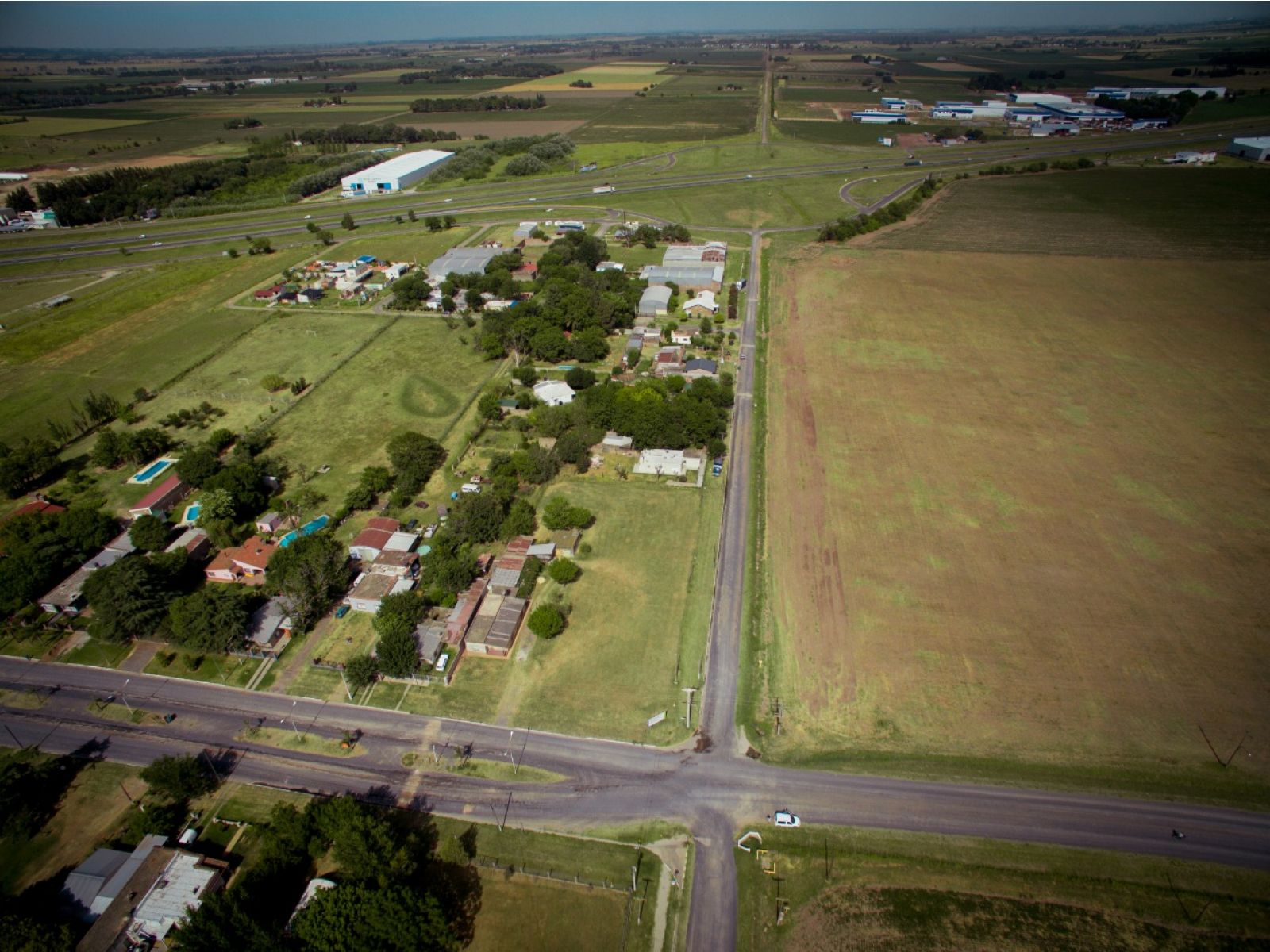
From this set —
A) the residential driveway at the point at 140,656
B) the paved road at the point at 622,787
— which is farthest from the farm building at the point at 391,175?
the paved road at the point at 622,787

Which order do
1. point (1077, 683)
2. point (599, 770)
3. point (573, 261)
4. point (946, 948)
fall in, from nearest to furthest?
point (946, 948) → point (599, 770) → point (1077, 683) → point (573, 261)

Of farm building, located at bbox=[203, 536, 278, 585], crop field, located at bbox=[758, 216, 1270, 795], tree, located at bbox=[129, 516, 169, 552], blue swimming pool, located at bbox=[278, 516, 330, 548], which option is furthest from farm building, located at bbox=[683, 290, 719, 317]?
tree, located at bbox=[129, 516, 169, 552]

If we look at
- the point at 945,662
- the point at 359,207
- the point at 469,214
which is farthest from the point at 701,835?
the point at 359,207

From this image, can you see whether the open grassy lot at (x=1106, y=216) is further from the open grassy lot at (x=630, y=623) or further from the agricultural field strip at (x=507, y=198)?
the open grassy lot at (x=630, y=623)

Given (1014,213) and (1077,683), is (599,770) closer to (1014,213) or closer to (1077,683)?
(1077,683)

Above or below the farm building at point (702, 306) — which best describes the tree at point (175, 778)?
below

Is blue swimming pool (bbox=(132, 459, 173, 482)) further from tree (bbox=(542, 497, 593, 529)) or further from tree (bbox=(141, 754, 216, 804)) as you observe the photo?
tree (bbox=(542, 497, 593, 529))
